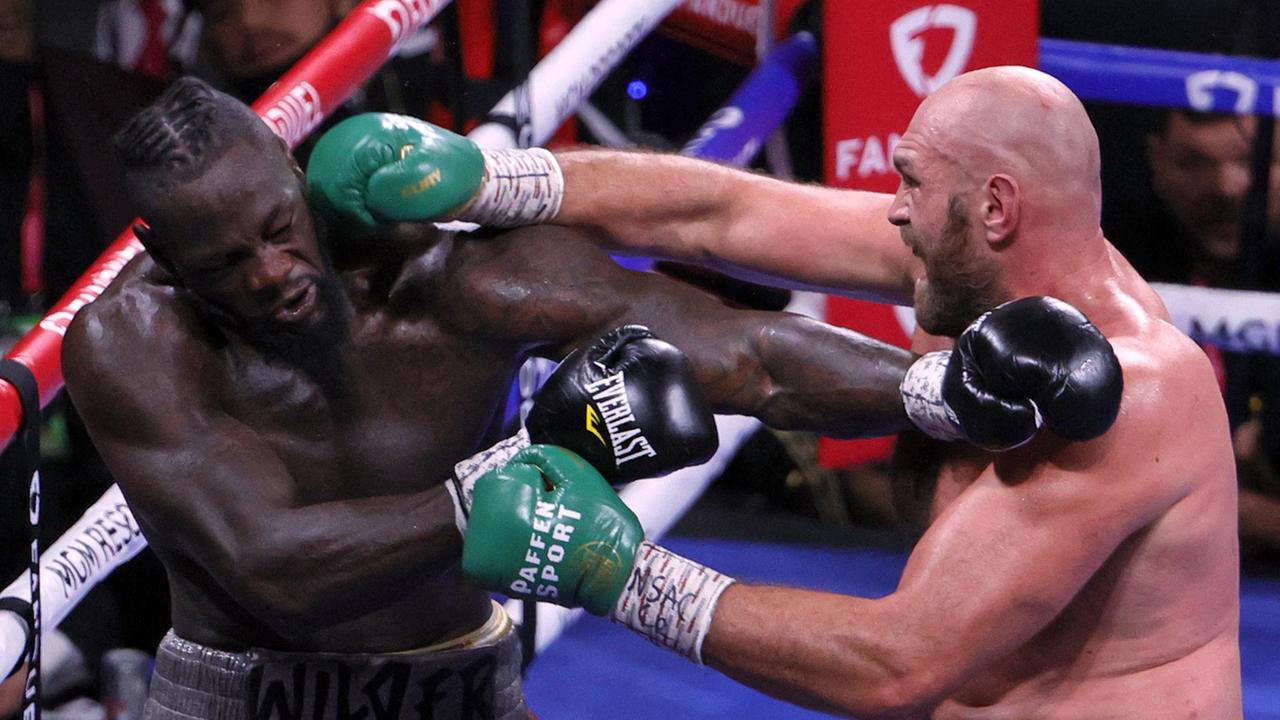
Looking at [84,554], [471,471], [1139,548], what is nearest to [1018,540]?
[1139,548]

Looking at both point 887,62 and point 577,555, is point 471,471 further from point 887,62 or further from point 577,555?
point 887,62

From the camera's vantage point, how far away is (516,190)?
2.15 metres

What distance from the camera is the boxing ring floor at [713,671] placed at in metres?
3.31

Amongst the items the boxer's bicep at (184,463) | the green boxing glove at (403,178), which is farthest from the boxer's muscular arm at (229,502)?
the green boxing glove at (403,178)

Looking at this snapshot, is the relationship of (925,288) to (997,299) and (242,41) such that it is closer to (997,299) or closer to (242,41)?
(997,299)

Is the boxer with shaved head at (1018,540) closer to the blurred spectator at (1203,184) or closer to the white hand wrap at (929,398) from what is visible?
the white hand wrap at (929,398)

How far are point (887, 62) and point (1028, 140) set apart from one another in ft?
4.79

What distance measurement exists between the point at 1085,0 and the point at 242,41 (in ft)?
6.24

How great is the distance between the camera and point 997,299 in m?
2.00

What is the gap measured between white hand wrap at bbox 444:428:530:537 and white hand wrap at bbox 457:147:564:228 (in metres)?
0.30

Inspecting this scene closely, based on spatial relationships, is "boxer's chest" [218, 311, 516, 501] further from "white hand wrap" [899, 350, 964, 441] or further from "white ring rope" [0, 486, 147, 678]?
"white hand wrap" [899, 350, 964, 441]

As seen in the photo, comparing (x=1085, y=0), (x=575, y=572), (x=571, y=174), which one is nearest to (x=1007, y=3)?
(x=1085, y=0)

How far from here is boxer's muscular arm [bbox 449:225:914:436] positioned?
2068 mm

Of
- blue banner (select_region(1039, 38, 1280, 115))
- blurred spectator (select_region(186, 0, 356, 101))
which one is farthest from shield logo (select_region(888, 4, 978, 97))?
blurred spectator (select_region(186, 0, 356, 101))
